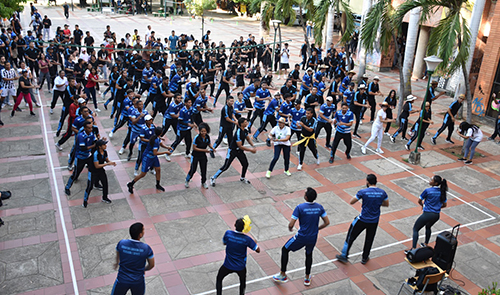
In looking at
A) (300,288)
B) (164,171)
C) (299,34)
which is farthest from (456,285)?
(299,34)

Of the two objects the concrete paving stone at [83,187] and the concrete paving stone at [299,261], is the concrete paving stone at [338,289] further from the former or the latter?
the concrete paving stone at [83,187]

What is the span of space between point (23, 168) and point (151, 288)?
20.8 feet

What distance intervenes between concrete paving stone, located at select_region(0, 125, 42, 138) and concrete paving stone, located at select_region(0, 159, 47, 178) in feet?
7.51

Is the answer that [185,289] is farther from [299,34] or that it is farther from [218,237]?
[299,34]

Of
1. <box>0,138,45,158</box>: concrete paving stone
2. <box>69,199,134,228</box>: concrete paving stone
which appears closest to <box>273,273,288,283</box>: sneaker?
<box>69,199,134,228</box>: concrete paving stone

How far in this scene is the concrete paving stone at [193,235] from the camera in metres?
8.57

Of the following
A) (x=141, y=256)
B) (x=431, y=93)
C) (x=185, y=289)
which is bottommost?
(x=185, y=289)

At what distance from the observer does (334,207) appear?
10508mm

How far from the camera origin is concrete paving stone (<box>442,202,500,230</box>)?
1024 cm

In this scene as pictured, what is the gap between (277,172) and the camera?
12.2 metres

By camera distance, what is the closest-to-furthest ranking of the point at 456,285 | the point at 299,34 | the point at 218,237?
the point at 456,285 < the point at 218,237 < the point at 299,34

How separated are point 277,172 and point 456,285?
5.53m

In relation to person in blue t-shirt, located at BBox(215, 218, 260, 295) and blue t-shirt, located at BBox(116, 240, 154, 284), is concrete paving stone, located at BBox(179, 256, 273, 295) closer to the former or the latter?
person in blue t-shirt, located at BBox(215, 218, 260, 295)

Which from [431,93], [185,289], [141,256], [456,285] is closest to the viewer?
[141,256]
